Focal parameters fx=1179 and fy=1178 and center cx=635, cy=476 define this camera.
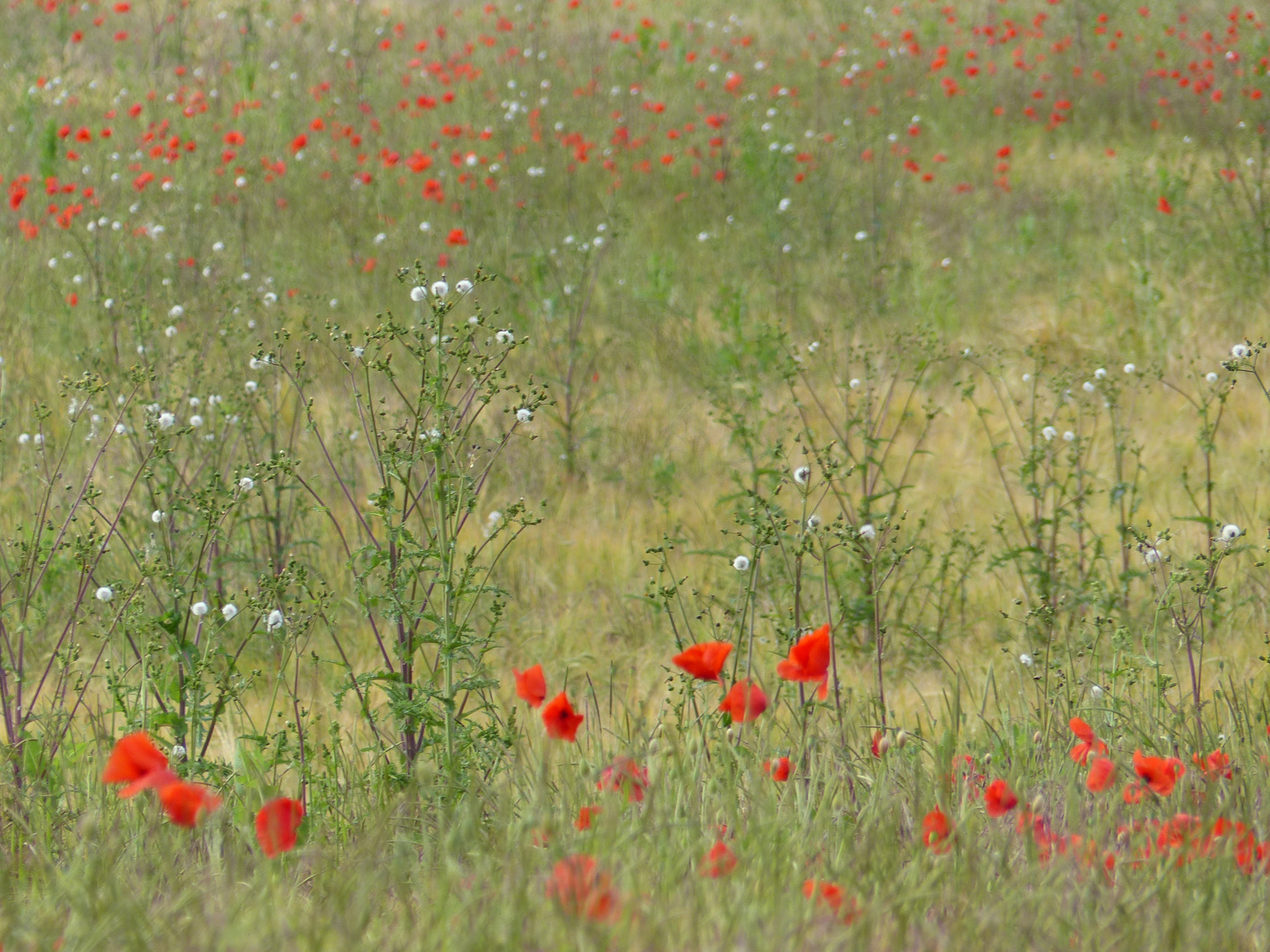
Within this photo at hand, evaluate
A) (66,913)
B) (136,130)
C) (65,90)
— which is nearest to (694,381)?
(66,913)

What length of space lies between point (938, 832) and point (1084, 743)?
1.45 ft

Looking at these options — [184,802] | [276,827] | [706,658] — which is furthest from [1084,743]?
[184,802]

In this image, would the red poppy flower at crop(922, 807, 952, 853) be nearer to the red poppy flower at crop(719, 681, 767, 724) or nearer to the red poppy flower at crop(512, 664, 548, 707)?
the red poppy flower at crop(719, 681, 767, 724)

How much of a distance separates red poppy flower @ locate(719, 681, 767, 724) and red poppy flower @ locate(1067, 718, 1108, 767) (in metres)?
0.50

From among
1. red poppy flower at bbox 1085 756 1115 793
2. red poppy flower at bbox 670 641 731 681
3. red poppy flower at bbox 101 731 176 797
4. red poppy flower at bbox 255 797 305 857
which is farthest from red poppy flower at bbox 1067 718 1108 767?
red poppy flower at bbox 101 731 176 797

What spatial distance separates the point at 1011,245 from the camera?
6.09 meters

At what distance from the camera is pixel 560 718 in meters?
1.69

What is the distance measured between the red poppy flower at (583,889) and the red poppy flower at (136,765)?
459 millimetres

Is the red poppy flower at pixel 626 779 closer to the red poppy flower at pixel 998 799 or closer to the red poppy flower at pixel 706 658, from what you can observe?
the red poppy flower at pixel 706 658

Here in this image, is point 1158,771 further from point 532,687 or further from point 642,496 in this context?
point 642,496

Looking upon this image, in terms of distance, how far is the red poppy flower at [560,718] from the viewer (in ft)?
5.45

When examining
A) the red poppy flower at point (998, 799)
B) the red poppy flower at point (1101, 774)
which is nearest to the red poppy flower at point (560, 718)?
the red poppy flower at point (998, 799)

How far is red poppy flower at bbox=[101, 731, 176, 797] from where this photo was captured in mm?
1336

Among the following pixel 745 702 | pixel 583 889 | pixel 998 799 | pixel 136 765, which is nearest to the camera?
pixel 583 889
